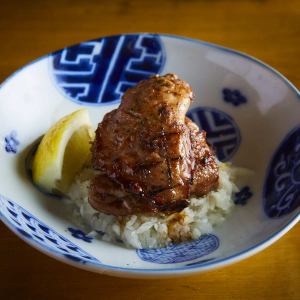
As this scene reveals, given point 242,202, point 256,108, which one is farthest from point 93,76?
point 242,202

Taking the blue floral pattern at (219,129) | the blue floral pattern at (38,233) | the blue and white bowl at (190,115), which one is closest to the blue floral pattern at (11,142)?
the blue and white bowl at (190,115)

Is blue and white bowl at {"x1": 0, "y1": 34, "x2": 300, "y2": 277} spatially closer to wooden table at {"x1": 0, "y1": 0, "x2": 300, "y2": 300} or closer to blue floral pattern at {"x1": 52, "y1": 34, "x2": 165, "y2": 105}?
blue floral pattern at {"x1": 52, "y1": 34, "x2": 165, "y2": 105}

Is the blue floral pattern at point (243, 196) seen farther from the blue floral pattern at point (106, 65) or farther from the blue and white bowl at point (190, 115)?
the blue floral pattern at point (106, 65)

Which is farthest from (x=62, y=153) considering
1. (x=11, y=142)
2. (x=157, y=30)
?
(x=157, y=30)

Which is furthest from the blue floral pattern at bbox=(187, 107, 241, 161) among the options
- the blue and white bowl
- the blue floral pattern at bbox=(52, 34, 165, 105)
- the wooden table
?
the wooden table

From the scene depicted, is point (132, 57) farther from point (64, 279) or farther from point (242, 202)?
point (64, 279)

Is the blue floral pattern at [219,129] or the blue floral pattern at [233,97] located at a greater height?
the blue floral pattern at [233,97]

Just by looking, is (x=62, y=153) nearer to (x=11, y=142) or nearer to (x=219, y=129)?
(x=11, y=142)
